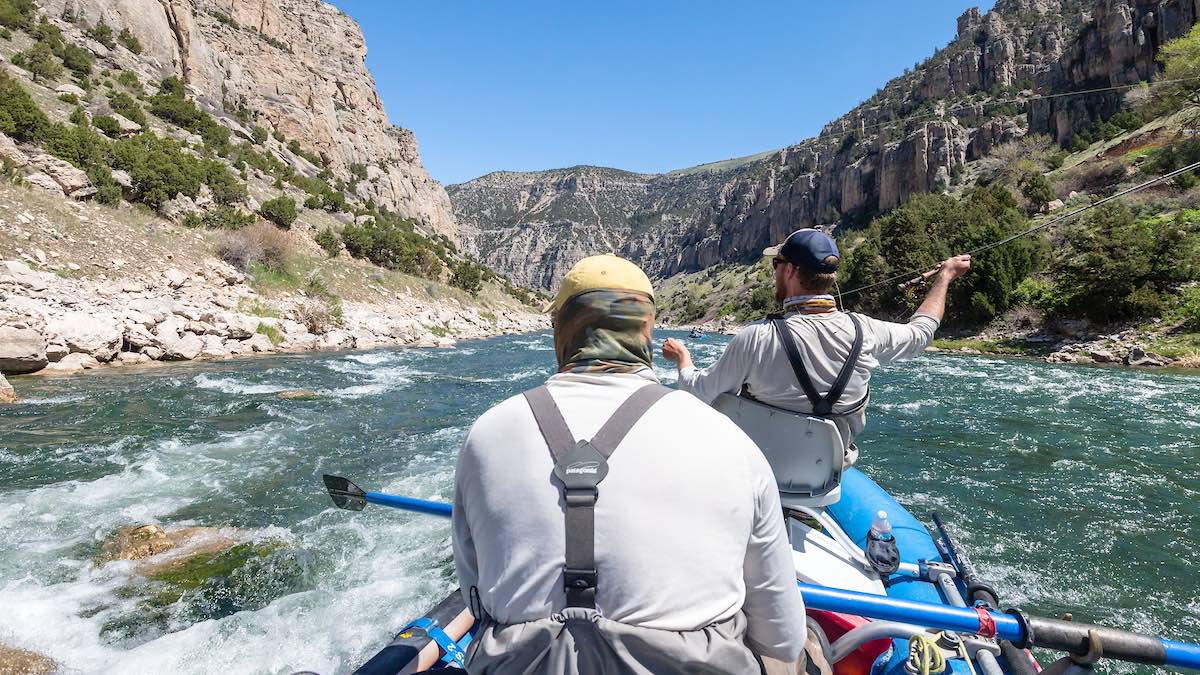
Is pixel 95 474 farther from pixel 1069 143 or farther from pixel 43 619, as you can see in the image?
pixel 1069 143

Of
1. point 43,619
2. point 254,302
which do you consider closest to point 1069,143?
point 254,302

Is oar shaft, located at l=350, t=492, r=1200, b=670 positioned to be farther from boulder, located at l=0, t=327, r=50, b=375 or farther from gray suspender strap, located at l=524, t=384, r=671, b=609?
boulder, located at l=0, t=327, r=50, b=375

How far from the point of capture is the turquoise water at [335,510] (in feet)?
12.6

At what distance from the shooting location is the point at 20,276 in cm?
1314

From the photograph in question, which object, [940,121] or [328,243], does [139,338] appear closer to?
[328,243]

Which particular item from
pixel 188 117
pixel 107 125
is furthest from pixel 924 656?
pixel 188 117

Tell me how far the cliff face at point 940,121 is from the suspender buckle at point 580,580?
3091 inches

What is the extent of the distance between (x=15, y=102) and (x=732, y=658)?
2859 centimetres

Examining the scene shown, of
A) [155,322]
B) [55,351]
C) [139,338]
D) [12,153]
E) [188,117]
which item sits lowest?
[55,351]

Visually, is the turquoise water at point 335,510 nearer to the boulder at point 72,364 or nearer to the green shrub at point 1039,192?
the boulder at point 72,364

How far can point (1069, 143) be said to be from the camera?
59.0m

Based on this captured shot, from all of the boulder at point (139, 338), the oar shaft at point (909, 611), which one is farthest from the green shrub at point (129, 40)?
the oar shaft at point (909, 611)

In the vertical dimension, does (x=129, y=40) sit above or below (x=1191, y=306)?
above

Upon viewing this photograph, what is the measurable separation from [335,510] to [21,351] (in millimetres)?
9926
